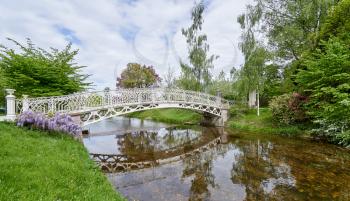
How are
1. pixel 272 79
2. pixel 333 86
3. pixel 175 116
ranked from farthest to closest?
pixel 175 116 → pixel 272 79 → pixel 333 86

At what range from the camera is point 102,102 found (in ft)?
40.6

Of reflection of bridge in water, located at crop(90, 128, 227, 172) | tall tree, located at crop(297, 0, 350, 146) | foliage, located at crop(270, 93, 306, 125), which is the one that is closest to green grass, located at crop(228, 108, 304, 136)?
foliage, located at crop(270, 93, 306, 125)

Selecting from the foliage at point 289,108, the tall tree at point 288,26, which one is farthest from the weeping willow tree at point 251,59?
the foliage at point 289,108

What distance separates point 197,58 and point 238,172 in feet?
53.6

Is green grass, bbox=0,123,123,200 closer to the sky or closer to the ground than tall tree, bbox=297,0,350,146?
closer to the ground

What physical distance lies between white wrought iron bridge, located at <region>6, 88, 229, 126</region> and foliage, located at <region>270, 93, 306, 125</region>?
19.3 ft

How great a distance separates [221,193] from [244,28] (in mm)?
17356

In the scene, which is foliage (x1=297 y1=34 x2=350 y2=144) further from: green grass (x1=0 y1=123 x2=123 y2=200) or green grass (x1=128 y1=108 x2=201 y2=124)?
green grass (x1=128 y1=108 x2=201 y2=124)

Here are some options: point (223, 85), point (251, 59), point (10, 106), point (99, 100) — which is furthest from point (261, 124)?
point (10, 106)

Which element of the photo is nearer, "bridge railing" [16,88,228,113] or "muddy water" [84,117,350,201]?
"muddy water" [84,117,350,201]

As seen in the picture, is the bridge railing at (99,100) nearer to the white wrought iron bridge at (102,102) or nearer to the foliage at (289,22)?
the white wrought iron bridge at (102,102)

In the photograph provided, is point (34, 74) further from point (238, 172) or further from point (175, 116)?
point (175, 116)

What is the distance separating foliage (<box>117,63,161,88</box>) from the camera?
37125mm

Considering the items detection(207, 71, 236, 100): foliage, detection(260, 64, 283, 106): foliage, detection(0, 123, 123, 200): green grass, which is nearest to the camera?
detection(0, 123, 123, 200): green grass
